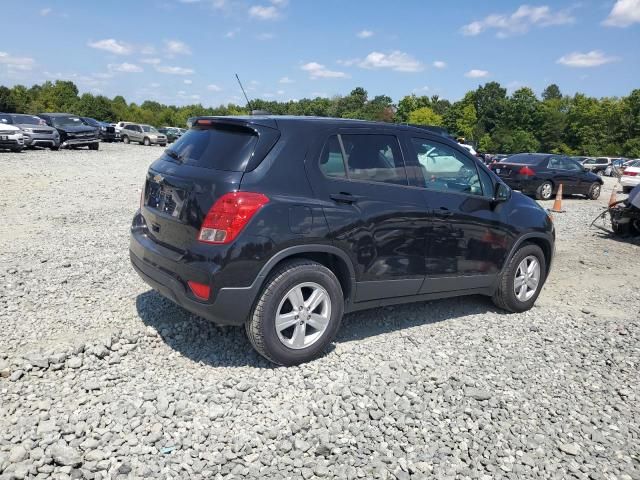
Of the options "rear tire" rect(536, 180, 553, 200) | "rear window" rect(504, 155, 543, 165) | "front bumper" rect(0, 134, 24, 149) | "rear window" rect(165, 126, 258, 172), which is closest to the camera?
"rear window" rect(165, 126, 258, 172)

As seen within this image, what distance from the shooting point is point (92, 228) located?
820cm

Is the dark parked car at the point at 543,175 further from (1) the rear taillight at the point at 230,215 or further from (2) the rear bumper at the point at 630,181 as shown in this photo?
(1) the rear taillight at the point at 230,215

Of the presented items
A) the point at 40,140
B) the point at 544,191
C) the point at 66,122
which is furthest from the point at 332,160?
the point at 66,122

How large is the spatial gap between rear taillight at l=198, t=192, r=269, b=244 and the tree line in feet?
227

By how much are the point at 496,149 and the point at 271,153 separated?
89.8 meters

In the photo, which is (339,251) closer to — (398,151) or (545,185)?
(398,151)

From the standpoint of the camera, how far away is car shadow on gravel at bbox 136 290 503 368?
4008mm

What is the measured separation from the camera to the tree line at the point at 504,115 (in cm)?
7425

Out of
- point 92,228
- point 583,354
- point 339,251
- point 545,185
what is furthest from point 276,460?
point 545,185

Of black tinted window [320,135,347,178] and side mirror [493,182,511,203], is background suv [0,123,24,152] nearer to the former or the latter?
black tinted window [320,135,347,178]

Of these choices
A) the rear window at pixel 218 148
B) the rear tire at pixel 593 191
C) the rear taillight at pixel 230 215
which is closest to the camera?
the rear taillight at pixel 230 215

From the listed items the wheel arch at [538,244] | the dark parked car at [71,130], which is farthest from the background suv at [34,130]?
the wheel arch at [538,244]

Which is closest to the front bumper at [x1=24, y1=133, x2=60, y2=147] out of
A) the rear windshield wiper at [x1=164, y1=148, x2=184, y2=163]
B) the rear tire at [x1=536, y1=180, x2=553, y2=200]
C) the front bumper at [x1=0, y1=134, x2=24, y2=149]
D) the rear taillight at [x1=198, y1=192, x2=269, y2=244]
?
the front bumper at [x1=0, y1=134, x2=24, y2=149]

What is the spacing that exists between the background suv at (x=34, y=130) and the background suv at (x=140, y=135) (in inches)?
680
